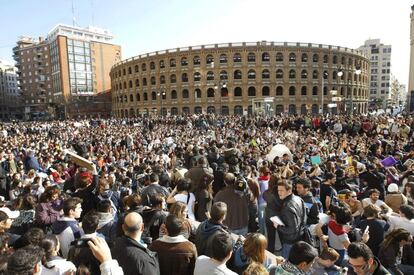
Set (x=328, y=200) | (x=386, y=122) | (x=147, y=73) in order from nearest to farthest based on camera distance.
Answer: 1. (x=328, y=200)
2. (x=386, y=122)
3. (x=147, y=73)

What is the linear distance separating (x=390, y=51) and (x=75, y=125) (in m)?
116

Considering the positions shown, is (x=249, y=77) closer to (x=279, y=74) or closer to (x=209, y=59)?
(x=279, y=74)

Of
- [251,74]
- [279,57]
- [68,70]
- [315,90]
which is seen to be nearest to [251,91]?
[251,74]

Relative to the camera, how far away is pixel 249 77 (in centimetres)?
5416

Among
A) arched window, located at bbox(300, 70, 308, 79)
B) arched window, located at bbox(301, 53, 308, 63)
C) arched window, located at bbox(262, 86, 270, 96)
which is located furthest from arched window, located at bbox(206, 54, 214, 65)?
arched window, located at bbox(300, 70, 308, 79)

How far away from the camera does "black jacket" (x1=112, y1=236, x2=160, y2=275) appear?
9.69ft

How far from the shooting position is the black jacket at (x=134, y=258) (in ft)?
9.69

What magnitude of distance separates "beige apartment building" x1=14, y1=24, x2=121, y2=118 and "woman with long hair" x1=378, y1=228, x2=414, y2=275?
8112 centimetres

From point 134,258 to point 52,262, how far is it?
2.79 feet

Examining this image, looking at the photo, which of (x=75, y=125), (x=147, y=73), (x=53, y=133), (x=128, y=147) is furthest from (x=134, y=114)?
(x=128, y=147)

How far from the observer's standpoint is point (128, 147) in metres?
17.6

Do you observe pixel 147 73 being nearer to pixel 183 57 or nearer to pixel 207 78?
pixel 183 57

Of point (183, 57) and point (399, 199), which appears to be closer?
point (399, 199)

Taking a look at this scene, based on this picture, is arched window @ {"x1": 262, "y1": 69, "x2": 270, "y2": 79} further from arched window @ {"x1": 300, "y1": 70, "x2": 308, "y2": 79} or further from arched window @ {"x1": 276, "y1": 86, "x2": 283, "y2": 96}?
arched window @ {"x1": 300, "y1": 70, "x2": 308, "y2": 79}
